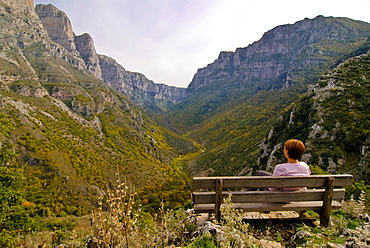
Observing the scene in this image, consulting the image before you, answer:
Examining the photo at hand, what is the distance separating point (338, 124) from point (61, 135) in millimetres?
80816

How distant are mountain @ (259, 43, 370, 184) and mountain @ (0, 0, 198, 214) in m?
22.2

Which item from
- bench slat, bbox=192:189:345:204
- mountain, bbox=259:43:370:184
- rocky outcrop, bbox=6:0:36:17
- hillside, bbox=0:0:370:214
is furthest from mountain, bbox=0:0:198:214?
mountain, bbox=259:43:370:184

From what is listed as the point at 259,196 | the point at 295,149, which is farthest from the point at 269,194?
the point at 295,149

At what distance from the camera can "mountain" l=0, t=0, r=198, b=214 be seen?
4922 cm

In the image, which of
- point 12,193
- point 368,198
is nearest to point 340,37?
point 368,198

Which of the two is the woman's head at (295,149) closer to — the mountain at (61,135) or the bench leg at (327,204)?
the bench leg at (327,204)

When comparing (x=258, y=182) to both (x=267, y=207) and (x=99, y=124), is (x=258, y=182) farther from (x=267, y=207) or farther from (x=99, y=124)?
(x=99, y=124)

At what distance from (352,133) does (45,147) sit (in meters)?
73.2

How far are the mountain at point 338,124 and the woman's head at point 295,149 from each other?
14.9 meters

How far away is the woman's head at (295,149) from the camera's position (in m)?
4.76

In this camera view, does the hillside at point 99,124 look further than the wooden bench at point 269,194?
Yes

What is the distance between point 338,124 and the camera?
→ 952 inches

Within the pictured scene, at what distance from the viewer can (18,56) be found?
111188mm

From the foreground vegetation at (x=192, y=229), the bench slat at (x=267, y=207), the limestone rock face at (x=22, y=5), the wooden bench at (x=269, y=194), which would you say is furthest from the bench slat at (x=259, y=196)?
the limestone rock face at (x=22, y=5)
